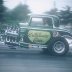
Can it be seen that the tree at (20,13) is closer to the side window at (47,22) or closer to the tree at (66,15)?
the side window at (47,22)

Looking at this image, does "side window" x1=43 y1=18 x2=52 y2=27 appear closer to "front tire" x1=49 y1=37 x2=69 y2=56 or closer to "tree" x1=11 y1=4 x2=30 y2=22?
"front tire" x1=49 y1=37 x2=69 y2=56

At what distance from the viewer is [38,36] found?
1405cm

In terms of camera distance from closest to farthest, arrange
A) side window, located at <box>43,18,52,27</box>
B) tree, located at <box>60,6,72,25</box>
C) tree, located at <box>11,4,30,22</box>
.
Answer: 1. tree, located at <box>11,4,30,22</box>
2. tree, located at <box>60,6,72,25</box>
3. side window, located at <box>43,18,52,27</box>

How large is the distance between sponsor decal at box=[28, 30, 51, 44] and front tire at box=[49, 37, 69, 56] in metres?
0.37

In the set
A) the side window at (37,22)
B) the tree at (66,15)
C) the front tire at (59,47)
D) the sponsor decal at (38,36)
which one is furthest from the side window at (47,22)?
the front tire at (59,47)

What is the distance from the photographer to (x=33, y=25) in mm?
14055

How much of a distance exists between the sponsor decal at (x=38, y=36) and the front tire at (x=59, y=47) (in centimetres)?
37

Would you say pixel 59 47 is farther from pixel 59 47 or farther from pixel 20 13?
pixel 20 13

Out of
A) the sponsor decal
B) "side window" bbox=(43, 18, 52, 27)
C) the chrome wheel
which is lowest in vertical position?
the chrome wheel

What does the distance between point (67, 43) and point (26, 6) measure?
7.76 ft

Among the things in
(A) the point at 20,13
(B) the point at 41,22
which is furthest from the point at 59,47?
(A) the point at 20,13

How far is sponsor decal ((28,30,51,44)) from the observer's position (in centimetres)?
1405

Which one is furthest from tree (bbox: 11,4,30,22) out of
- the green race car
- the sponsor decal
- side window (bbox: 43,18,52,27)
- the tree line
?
side window (bbox: 43,18,52,27)

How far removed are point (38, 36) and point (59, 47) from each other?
1120 millimetres
